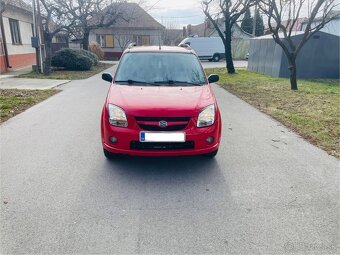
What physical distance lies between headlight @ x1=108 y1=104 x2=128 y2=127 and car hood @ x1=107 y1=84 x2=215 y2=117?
0.07 metres

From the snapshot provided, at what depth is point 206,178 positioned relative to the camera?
3869mm

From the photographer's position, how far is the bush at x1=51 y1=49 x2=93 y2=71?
59.9 feet

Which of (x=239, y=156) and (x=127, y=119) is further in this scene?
(x=239, y=156)

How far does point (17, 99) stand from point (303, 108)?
844 centimetres

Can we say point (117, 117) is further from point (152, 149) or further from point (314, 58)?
point (314, 58)

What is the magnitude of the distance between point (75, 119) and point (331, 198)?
17.7 feet

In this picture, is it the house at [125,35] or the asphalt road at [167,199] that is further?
the house at [125,35]

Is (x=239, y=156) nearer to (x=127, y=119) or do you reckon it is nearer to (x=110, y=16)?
(x=127, y=119)

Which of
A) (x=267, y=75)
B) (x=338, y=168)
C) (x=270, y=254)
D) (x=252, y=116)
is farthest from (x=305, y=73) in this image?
(x=270, y=254)

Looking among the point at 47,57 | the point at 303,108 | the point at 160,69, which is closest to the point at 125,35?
the point at 47,57

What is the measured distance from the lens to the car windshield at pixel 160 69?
183 inches

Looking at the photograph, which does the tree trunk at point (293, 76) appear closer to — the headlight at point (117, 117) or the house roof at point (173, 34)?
the headlight at point (117, 117)

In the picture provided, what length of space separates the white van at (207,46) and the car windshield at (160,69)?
26954 millimetres

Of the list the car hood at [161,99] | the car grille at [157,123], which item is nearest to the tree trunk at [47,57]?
the car hood at [161,99]
